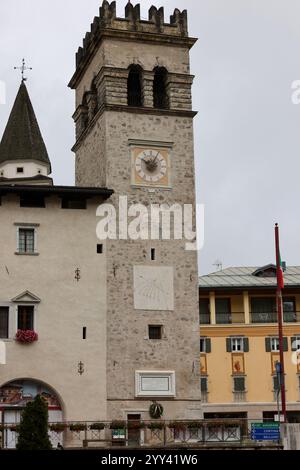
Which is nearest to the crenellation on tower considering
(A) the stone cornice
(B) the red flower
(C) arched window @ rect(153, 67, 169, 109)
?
(C) arched window @ rect(153, 67, 169, 109)

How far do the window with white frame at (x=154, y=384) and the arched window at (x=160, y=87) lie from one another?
12945 mm

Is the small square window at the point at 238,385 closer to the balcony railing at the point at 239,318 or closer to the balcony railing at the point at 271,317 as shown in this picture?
the balcony railing at the point at 239,318

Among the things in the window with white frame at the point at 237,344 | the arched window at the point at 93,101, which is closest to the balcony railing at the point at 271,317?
the window with white frame at the point at 237,344

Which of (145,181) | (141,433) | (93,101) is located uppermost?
(93,101)

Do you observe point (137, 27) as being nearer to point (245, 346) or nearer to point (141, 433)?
point (141, 433)

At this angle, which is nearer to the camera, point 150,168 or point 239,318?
point 150,168

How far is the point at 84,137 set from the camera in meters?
46.8

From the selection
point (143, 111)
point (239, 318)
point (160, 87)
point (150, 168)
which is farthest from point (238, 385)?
point (143, 111)

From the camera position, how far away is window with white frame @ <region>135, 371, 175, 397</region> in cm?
4059

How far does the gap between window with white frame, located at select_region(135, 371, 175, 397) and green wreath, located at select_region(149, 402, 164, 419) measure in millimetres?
462

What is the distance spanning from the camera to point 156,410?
40.2 m

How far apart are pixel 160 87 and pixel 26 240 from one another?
1047 cm

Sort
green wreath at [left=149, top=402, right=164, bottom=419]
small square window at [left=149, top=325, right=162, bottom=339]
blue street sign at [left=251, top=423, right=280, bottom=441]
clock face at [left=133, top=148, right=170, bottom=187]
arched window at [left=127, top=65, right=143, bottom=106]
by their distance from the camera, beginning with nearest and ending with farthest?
blue street sign at [left=251, top=423, right=280, bottom=441]
green wreath at [left=149, top=402, right=164, bottom=419]
small square window at [left=149, top=325, right=162, bottom=339]
clock face at [left=133, top=148, right=170, bottom=187]
arched window at [left=127, top=65, right=143, bottom=106]

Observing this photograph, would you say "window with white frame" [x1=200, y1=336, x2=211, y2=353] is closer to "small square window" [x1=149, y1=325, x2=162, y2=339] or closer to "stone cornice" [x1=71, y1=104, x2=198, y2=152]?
"small square window" [x1=149, y1=325, x2=162, y2=339]
